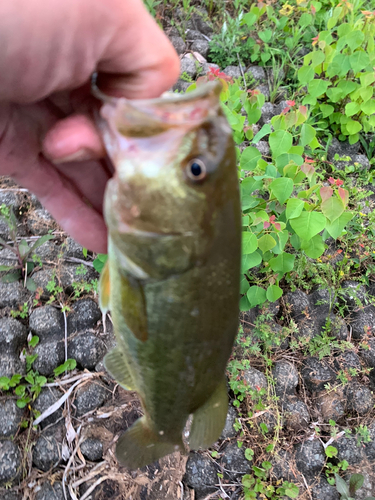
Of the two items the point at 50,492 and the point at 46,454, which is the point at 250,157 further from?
the point at 50,492

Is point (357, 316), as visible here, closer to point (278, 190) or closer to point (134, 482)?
point (278, 190)

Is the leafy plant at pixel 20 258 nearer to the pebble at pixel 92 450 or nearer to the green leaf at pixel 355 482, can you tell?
the pebble at pixel 92 450

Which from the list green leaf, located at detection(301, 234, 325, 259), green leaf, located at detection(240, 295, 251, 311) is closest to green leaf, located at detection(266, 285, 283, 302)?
green leaf, located at detection(240, 295, 251, 311)

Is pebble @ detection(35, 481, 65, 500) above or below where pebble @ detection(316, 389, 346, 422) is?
above

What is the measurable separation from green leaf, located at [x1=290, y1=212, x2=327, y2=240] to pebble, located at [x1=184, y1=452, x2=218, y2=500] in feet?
5.22

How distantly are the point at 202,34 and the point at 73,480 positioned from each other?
4792 millimetres

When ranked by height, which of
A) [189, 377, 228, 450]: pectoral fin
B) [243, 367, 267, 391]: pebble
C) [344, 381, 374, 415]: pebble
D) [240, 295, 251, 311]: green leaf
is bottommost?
[344, 381, 374, 415]: pebble

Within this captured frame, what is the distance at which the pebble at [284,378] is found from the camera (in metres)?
2.51

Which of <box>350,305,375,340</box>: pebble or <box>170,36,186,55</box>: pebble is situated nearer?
<box>350,305,375,340</box>: pebble

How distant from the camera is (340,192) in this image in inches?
75.9

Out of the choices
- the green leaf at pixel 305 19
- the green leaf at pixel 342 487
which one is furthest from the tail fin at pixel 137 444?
the green leaf at pixel 305 19

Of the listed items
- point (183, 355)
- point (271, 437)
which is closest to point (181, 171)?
point (183, 355)

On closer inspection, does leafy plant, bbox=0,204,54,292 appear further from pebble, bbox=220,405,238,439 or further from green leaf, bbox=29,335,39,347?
pebble, bbox=220,405,238,439

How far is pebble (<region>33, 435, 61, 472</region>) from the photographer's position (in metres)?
2.11
